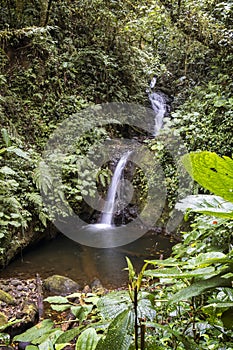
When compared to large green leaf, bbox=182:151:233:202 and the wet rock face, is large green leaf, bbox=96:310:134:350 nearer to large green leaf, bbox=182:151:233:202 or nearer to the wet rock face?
large green leaf, bbox=182:151:233:202

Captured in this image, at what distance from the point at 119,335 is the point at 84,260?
460 cm

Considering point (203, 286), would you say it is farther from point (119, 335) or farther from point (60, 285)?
point (60, 285)

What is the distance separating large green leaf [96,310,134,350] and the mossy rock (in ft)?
10.4

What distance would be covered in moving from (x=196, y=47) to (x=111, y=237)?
231 inches

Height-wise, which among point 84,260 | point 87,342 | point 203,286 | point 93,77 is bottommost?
point 84,260

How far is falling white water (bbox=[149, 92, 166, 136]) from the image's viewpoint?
27.9 feet

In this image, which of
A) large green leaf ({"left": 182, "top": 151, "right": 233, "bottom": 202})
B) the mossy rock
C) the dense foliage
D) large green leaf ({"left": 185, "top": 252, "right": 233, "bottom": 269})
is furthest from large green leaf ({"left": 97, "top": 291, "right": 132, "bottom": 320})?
the dense foliage

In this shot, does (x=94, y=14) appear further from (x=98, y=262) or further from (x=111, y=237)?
(x=98, y=262)

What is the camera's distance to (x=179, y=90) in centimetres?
909

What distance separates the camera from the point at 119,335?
54 centimetres

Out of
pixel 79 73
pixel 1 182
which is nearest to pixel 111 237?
pixel 1 182

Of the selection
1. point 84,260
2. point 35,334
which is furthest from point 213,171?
point 84,260

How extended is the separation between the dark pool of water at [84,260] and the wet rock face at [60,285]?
0.80 ft

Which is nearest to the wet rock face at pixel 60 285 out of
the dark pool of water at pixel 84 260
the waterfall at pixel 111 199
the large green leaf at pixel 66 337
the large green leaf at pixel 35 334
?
the dark pool of water at pixel 84 260
